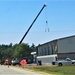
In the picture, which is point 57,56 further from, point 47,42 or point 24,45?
point 24,45

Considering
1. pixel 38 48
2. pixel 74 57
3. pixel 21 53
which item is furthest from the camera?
pixel 21 53

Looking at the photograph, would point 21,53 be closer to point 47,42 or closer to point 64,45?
point 47,42

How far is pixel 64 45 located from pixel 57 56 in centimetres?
384

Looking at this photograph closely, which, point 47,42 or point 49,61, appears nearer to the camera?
point 49,61

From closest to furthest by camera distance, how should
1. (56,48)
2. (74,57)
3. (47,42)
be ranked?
(74,57)
(56,48)
(47,42)

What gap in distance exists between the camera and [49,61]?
318ft

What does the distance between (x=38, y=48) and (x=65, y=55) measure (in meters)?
38.6

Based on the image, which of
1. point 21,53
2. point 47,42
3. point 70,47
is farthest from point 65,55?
point 21,53

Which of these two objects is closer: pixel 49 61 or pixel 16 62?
pixel 16 62

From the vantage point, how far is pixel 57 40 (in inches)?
3669

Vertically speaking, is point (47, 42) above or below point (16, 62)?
above

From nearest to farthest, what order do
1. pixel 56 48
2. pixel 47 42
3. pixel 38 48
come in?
pixel 56 48
pixel 47 42
pixel 38 48

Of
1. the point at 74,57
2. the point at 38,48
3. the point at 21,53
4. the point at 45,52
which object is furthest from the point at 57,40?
the point at 21,53

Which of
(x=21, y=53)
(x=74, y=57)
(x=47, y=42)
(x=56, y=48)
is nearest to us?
(x=74, y=57)
